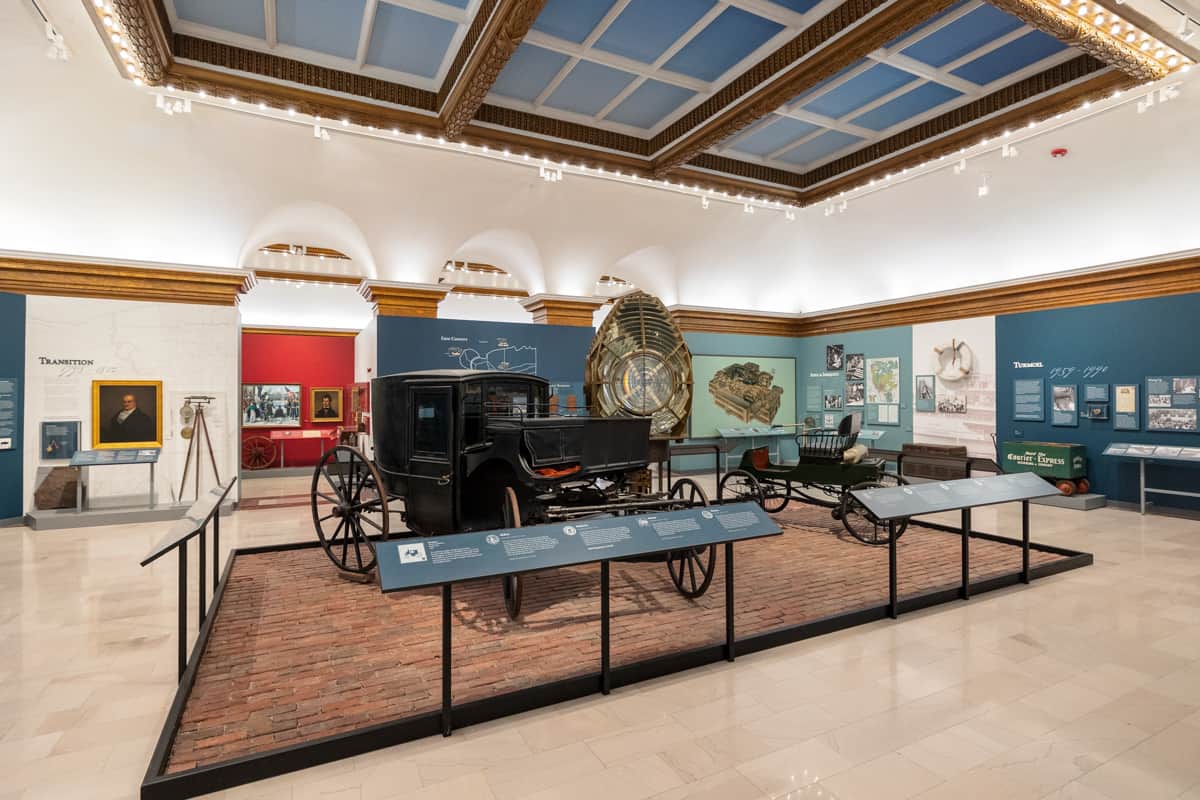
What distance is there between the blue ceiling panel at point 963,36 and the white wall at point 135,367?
1000 cm

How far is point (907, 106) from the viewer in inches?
355

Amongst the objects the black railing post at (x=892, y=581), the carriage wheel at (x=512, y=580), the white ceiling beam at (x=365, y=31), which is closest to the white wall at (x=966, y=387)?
the black railing post at (x=892, y=581)

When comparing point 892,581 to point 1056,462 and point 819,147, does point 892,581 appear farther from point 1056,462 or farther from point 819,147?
point 819,147

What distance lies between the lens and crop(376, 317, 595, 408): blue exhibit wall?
996cm

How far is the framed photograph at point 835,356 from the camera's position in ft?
44.1

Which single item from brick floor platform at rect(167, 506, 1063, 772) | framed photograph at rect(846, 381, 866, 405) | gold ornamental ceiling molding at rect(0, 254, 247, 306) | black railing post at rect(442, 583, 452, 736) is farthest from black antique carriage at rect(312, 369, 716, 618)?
framed photograph at rect(846, 381, 866, 405)

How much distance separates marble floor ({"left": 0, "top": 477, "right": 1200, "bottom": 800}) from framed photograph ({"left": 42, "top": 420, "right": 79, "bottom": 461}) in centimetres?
419

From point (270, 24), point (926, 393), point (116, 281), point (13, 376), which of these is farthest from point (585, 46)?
point (926, 393)

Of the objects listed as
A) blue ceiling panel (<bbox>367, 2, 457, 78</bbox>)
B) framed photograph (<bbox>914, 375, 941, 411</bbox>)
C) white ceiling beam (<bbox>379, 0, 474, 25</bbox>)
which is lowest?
framed photograph (<bbox>914, 375, 941, 411</bbox>)

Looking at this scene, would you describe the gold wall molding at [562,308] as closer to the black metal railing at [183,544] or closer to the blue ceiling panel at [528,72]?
the blue ceiling panel at [528,72]

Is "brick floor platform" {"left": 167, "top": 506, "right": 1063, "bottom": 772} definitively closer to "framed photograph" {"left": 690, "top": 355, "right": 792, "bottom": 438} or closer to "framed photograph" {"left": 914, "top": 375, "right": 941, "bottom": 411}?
"framed photograph" {"left": 914, "top": 375, "right": 941, "bottom": 411}

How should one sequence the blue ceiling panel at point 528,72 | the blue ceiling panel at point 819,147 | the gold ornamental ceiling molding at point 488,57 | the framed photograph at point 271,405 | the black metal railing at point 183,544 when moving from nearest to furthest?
the black metal railing at point 183,544
the gold ornamental ceiling molding at point 488,57
the blue ceiling panel at point 528,72
the blue ceiling panel at point 819,147
the framed photograph at point 271,405

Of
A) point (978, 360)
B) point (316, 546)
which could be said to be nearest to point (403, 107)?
point (316, 546)

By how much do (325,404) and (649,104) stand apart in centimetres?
1122
